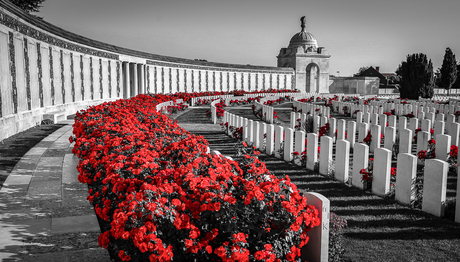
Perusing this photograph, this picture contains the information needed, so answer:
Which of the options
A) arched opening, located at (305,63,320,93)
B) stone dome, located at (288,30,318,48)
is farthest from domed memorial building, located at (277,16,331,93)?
stone dome, located at (288,30,318,48)

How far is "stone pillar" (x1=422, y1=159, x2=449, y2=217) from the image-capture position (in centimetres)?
493

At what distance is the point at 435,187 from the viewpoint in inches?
198

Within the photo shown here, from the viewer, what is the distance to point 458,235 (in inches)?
171

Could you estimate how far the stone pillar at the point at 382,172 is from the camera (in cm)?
575

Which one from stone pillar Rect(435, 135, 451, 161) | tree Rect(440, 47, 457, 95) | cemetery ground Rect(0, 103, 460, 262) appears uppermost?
tree Rect(440, 47, 457, 95)

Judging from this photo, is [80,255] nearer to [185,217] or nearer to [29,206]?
[185,217]

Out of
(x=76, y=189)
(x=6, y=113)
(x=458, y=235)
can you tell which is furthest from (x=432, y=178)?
(x=6, y=113)

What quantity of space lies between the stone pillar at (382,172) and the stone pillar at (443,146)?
8.92ft

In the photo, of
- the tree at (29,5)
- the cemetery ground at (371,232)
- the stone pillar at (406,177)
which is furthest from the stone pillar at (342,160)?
the tree at (29,5)

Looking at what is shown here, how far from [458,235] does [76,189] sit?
4.94 meters

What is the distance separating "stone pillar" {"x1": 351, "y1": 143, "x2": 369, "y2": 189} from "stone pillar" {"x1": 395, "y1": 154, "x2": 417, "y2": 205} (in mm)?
729

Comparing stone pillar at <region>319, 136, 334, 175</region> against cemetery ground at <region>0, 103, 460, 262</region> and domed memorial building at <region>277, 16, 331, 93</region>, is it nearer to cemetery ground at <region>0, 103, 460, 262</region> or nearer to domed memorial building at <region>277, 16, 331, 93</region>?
cemetery ground at <region>0, 103, 460, 262</region>

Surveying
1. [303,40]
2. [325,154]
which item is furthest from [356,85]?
[325,154]

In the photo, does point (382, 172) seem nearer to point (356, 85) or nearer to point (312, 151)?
point (312, 151)
